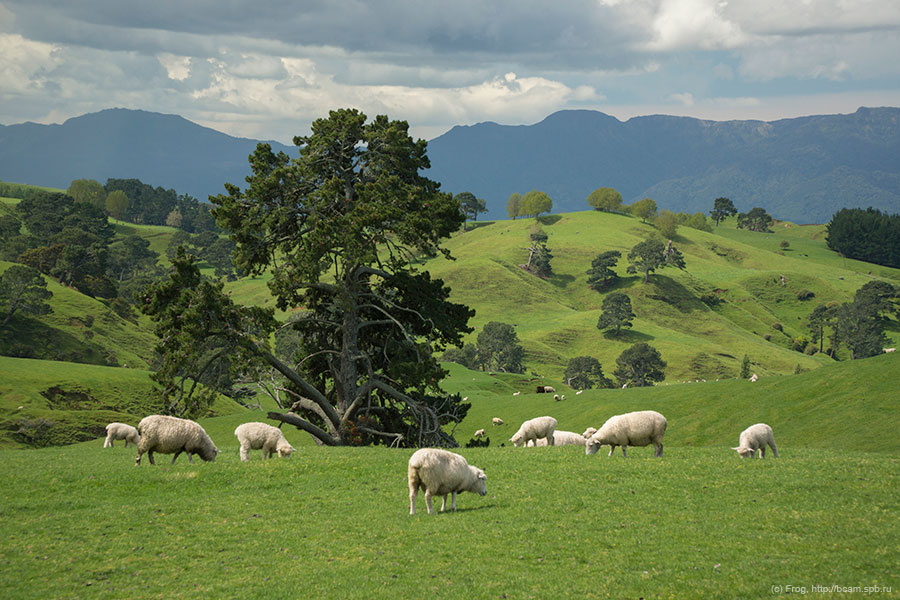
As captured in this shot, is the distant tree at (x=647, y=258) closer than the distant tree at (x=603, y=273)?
Yes

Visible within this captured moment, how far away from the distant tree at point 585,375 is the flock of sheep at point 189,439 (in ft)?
288

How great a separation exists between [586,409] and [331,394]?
23.3 m

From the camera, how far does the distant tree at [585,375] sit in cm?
11100

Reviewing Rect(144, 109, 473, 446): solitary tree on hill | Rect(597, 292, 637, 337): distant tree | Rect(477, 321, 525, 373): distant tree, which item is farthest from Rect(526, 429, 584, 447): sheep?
Rect(597, 292, 637, 337): distant tree

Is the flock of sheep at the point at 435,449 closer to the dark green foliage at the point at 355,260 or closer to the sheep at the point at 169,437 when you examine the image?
the sheep at the point at 169,437

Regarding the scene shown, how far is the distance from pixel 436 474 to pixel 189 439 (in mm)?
11426

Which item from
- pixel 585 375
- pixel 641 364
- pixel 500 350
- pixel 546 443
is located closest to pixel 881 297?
pixel 641 364

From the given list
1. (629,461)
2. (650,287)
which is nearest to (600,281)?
(650,287)

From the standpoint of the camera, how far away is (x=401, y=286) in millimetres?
38781

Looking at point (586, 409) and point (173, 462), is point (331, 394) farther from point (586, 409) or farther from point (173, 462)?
point (586, 409)

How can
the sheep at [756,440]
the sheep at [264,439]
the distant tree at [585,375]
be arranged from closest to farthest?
the sheep at [756,440] < the sheep at [264,439] < the distant tree at [585,375]

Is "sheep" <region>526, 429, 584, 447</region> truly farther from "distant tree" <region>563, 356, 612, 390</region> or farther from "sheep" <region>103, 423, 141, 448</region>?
"distant tree" <region>563, 356, 612, 390</region>

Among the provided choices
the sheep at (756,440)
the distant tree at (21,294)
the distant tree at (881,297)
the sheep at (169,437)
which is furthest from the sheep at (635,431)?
the distant tree at (881,297)

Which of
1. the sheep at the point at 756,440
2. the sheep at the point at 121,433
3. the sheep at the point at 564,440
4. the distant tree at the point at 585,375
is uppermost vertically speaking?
the distant tree at the point at 585,375
